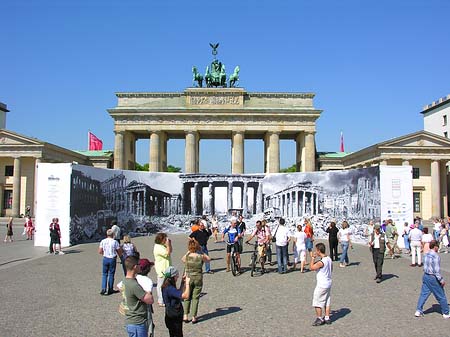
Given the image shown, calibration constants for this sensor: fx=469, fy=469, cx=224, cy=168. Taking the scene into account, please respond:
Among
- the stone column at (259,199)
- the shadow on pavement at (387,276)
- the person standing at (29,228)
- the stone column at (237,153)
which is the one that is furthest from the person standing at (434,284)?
the stone column at (237,153)

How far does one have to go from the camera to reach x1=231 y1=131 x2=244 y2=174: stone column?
5762cm

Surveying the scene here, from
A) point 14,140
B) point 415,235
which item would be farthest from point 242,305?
point 14,140

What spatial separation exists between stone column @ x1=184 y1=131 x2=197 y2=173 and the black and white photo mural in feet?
82.7

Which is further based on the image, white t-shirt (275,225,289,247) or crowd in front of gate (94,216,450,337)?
white t-shirt (275,225,289,247)

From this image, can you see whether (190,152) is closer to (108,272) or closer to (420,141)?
(420,141)

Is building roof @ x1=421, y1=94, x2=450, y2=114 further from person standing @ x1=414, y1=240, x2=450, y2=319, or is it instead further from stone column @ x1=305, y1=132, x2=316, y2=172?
person standing @ x1=414, y1=240, x2=450, y2=319

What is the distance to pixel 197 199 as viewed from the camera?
32.6m

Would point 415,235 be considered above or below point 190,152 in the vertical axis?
below

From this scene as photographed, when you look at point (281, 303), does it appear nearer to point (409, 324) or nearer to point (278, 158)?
→ point (409, 324)

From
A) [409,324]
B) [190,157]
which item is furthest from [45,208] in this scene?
[190,157]

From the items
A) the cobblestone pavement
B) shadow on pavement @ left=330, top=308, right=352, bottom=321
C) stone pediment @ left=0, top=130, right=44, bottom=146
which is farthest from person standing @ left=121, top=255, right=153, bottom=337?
stone pediment @ left=0, top=130, right=44, bottom=146

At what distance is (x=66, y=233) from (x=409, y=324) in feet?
62.0

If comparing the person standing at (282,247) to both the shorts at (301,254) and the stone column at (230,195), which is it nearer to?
the shorts at (301,254)

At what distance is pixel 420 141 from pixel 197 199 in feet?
100
